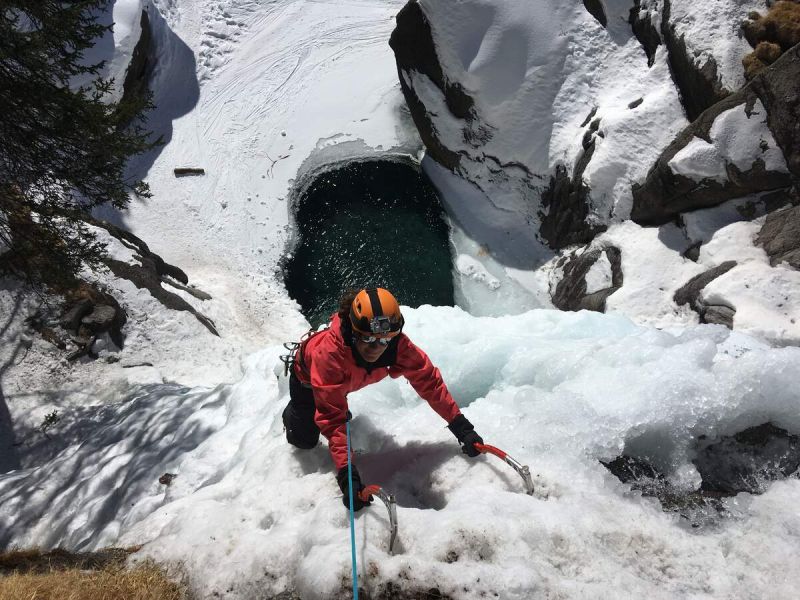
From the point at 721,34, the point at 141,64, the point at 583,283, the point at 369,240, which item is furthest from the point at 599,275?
the point at 141,64

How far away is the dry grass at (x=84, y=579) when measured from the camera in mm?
3053

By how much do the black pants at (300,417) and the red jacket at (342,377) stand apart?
47 centimetres

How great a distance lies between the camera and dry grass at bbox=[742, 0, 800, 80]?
971 centimetres

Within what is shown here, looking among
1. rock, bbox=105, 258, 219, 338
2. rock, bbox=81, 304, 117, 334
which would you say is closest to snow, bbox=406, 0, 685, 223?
rock, bbox=105, 258, 219, 338

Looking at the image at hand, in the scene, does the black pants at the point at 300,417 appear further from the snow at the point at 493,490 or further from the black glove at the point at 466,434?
the black glove at the point at 466,434

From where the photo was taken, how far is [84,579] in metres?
3.21

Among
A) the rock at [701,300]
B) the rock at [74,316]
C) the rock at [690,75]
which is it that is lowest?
the rock at [701,300]

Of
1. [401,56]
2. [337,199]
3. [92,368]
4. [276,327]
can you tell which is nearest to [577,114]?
[401,56]

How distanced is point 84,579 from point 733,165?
11334 millimetres

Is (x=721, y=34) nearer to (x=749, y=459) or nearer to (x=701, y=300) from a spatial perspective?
(x=701, y=300)

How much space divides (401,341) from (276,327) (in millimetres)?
8943

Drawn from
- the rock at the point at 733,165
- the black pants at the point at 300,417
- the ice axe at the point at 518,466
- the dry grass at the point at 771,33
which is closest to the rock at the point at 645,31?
the dry grass at the point at 771,33

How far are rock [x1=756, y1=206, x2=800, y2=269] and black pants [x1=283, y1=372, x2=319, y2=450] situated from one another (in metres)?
7.94

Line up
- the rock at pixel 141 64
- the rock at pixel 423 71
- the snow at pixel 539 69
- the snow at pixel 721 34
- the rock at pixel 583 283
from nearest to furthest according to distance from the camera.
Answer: the snow at pixel 721 34 < the rock at pixel 583 283 < the snow at pixel 539 69 < the rock at pixel 423 71 < the rock at pixel 141 64
